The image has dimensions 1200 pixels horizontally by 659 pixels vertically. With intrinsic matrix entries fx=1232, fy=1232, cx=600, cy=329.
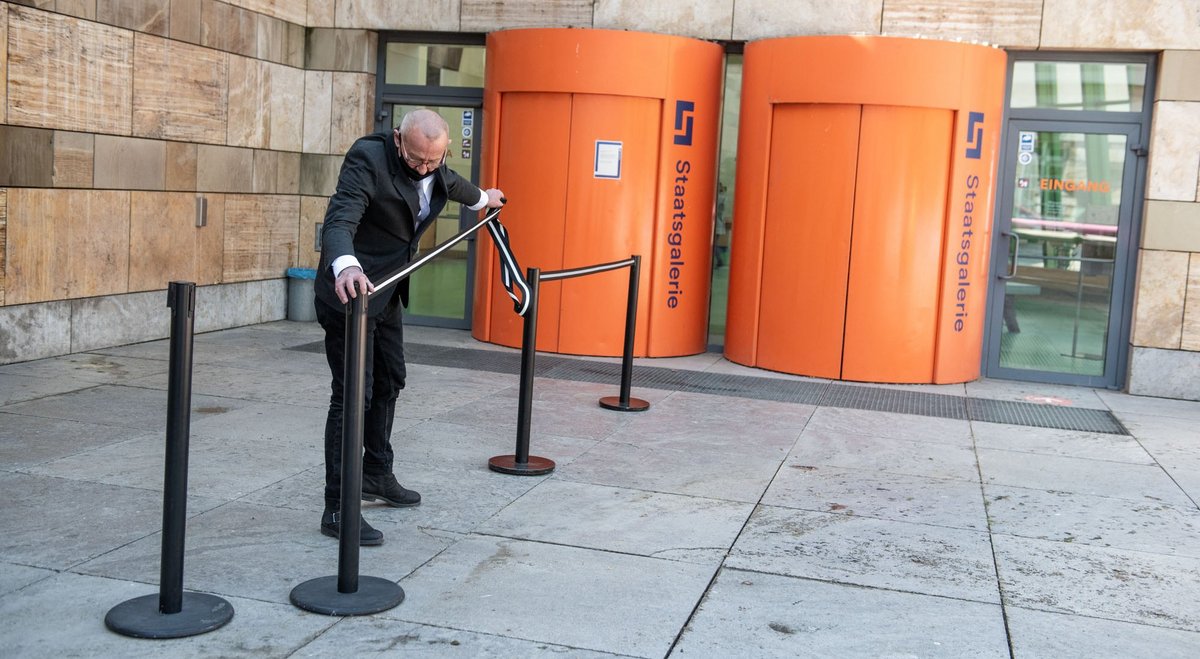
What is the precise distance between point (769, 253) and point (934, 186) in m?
1.41

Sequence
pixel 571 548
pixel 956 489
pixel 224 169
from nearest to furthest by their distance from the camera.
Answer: pixel 571 548 < pixel 956 489 < pixel 224 169

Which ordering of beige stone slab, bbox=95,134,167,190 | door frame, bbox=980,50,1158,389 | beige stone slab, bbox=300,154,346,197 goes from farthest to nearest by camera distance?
beige stone slab, bbox=300,154,346,197, door frame, bbox=980,50,1158,389, beige stone slab, bbox=95,134,167,190

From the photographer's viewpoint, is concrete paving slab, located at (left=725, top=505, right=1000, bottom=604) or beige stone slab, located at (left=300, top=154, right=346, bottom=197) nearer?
concrete paving slab, located at (left=725, top=505, right=1000, bottom=604)

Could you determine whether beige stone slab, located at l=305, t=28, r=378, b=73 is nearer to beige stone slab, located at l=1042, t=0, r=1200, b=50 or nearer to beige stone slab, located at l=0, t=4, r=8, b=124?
beige stone slab, located at l=0, t=4, r=8, b=124

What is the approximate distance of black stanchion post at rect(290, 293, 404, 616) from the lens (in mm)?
4160

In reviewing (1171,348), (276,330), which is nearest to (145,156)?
(276,330)

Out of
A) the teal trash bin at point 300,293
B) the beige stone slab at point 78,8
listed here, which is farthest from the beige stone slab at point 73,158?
the teal trash bin at point 300,293

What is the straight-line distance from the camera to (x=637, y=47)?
Answer: 33.2 feet

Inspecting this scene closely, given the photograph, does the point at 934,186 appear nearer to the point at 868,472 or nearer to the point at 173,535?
the point at 868,472

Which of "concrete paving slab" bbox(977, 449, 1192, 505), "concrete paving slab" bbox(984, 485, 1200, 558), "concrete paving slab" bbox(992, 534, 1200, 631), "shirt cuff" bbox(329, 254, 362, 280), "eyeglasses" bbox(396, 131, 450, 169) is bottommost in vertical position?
"concrete paving slab" bbox(992, 534, 1200, 631)

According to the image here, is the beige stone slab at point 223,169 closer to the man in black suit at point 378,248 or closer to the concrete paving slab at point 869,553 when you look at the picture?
the man in black suit at point 378,248

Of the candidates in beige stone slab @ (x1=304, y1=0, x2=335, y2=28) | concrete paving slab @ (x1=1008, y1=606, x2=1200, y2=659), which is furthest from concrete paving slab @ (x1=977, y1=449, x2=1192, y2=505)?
beige stone slab @ (x1=304, y1=0, x2=335, y2=28)

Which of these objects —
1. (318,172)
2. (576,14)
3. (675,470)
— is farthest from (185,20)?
(675,470)

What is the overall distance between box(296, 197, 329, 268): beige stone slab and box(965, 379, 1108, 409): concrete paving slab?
20.8ft
